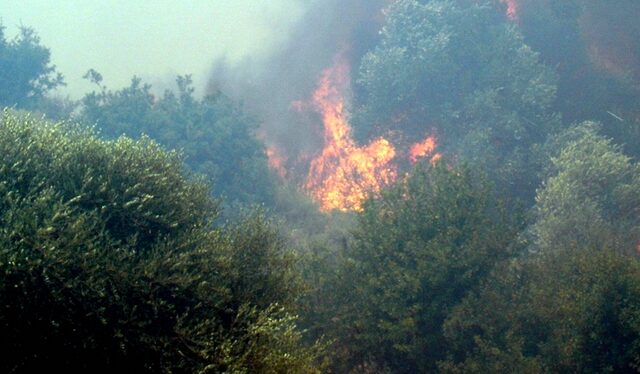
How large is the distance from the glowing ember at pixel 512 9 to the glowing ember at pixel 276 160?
1010 inches

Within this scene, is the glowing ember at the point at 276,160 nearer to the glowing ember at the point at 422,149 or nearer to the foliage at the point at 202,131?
the foliage at the point at 202,131

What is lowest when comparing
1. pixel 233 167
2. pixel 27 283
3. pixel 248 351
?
pixel 248 351

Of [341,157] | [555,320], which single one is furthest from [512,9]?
[555,320]

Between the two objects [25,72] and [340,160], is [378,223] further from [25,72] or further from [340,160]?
[25,72]

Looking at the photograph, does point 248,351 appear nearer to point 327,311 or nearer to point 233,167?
point 327,311

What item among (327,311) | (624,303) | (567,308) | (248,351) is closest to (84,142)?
(248,351)

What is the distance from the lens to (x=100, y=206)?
13.4 meters

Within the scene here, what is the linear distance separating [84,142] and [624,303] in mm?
17590

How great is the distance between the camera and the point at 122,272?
11.7 meters

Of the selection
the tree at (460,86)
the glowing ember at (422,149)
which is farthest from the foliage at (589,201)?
the glowing ember at (422,149)

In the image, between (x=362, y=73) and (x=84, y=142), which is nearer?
(x=84, y=142)

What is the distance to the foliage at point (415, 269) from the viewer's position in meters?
18.9

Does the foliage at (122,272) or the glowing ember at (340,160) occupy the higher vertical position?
the glowing ember at (340,160)

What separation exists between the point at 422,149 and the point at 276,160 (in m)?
15.3
